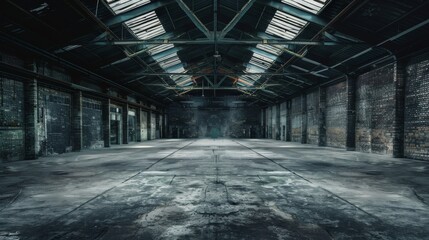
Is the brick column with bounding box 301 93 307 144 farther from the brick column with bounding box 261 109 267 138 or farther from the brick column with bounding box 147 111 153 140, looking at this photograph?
the brick column with bounding box 147 111 153 140

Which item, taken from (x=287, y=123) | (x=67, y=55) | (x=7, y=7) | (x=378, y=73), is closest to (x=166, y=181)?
(x=7, y=7)

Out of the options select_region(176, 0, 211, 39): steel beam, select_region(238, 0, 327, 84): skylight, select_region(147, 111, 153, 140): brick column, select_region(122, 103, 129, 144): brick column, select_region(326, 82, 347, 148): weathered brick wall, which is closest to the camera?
select_region(176, 0, 211, 39): steel beam

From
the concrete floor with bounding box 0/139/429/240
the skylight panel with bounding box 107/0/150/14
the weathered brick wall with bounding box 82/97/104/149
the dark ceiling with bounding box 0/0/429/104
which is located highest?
the skylight panel with bounding box 107/0/150/14

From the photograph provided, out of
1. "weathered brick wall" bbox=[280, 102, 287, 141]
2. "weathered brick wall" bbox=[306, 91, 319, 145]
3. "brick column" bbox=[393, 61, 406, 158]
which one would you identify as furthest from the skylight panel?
"weathered brick wall" bbox=[280, 102, 287, 141]

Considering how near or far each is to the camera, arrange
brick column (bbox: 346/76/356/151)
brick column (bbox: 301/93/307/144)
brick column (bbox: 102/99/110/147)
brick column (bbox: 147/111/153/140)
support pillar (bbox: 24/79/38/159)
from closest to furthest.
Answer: support pillar (bbox: 24/79/38/159) < brick column (bbox: 346/76/356/151) < brick column (bbox: 102/99/110/147) < brick column (bbox: 301/93/307/144) < brick column (bbox: 147/111/153/140)

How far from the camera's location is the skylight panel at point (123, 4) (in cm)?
920

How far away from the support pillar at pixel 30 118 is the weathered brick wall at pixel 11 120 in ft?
0.45

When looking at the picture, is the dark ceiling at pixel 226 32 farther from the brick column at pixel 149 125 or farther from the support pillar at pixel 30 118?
the brick column at pixel 149 125

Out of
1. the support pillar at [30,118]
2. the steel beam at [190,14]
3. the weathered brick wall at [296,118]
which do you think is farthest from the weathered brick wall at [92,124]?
the weathered brick wall at [296,118]

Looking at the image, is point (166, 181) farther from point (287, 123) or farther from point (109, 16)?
point (287, 123)

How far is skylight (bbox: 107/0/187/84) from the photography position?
9609 millimetres

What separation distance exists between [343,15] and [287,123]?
1783 cm

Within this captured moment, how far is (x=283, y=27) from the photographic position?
11719 mm

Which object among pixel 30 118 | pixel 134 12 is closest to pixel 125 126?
pixel 30 118
